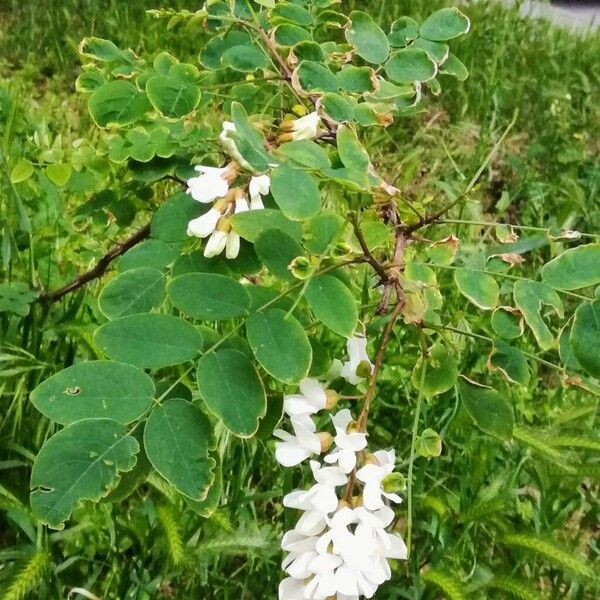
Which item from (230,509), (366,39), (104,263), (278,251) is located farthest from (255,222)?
(230,509)

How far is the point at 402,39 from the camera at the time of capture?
0.99 meters

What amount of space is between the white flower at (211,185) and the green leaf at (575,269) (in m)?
0.30

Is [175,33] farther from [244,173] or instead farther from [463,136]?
[244,173]

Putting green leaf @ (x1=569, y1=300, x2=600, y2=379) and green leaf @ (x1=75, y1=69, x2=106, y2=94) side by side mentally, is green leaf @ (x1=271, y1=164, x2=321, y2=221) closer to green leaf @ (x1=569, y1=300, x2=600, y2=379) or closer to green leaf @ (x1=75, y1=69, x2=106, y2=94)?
green leaf @ (x1=569, y1=300, x2=600, y2=379)

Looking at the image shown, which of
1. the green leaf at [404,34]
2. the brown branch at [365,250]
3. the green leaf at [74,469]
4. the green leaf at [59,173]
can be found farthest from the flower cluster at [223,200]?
the green leaf at [59,173]

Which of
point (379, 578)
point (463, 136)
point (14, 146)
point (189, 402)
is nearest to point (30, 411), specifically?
point (14, 146)

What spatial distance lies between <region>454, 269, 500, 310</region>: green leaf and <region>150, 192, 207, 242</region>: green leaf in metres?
0.28

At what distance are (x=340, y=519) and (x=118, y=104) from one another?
511mm

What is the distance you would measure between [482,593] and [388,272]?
66 cm

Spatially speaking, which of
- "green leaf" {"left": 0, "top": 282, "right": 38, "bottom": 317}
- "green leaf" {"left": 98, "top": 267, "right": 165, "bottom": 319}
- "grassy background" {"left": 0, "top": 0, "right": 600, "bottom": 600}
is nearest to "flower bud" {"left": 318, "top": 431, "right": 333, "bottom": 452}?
"green leaf" {"left": 98, "top": 267, "right": 165, "bottom": 319}

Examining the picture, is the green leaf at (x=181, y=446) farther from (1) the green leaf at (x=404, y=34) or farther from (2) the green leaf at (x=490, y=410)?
(1) the green leaf at (x=404, y=34)

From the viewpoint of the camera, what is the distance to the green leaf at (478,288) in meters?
0.72

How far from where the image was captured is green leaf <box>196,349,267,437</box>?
0.65 metres

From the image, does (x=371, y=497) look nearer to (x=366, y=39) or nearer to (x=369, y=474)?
(x=369, y=474)
